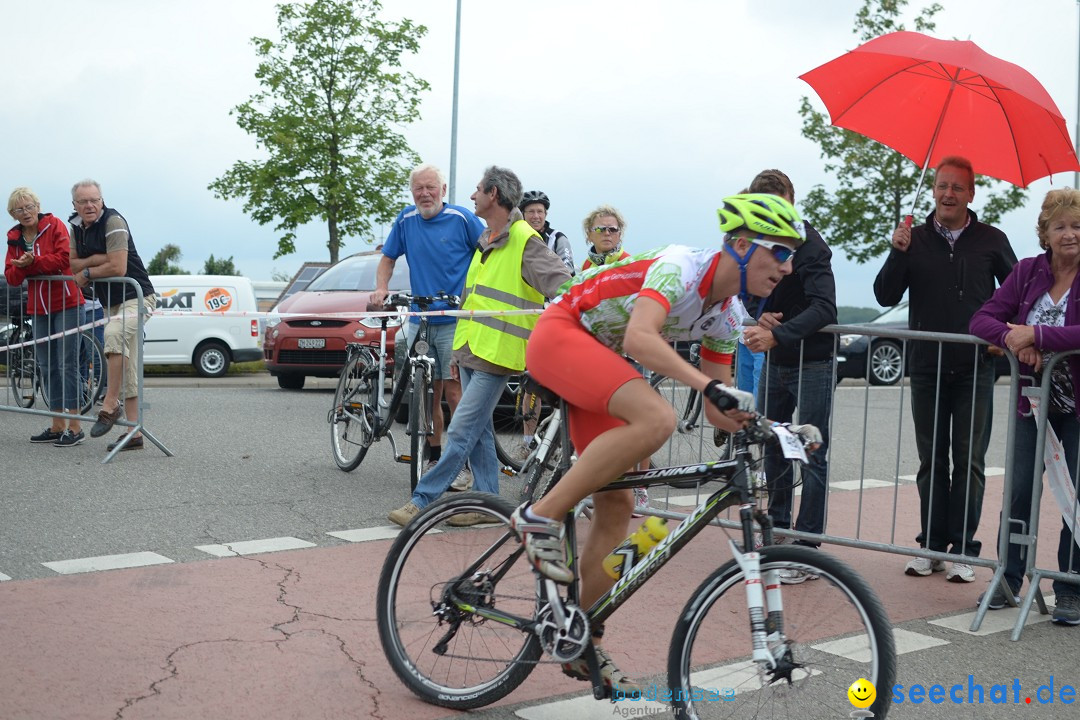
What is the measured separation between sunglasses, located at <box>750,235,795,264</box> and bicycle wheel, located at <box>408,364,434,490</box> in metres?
4.32

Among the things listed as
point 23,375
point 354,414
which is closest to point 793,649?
point 354,414

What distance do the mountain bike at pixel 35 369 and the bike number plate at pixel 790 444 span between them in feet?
25.3

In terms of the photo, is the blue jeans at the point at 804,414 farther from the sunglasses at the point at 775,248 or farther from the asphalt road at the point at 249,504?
the sunglasses at the point at 775,248

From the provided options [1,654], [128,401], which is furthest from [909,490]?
[1,654]

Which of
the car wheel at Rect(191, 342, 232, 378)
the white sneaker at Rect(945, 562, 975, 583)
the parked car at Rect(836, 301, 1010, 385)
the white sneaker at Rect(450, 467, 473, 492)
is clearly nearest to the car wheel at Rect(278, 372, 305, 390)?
the car wheel at Rect(191, 342, 232, 378)

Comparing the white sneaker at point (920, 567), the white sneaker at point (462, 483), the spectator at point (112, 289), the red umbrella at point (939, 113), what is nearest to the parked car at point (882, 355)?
the white sneaker at point (462, 483)

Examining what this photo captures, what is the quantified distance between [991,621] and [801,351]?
1625 mm

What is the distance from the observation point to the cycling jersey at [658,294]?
377 centimetres

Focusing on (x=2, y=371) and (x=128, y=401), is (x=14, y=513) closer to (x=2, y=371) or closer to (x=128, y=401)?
(x=128, y=401)

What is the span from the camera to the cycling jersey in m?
3.77

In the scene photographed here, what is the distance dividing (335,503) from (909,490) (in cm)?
456

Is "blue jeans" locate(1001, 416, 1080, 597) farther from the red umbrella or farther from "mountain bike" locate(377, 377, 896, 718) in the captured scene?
"mountain bike" locate(377, 377, 896, 718)

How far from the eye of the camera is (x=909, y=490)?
9.70 m

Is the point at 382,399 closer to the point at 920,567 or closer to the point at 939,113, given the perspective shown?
the point at 920,567
